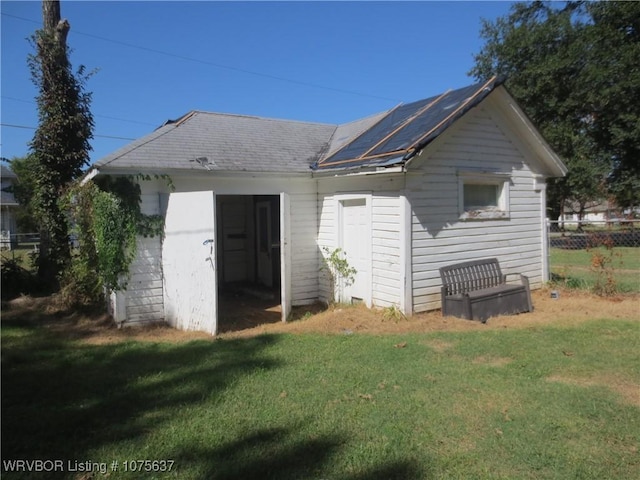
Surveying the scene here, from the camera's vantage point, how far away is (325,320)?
8336 mm

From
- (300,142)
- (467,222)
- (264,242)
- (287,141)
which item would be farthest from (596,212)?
(287,141)

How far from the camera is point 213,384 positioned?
5113 mm

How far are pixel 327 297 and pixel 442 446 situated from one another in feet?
20.3

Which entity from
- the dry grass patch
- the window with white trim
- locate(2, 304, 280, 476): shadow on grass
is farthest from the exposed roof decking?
the dry grass patch

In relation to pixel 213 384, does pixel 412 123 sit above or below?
above

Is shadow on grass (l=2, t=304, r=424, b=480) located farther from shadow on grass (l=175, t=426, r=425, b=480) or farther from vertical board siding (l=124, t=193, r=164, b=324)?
vertical board siding (l=124, t=193, r=164, b=324)

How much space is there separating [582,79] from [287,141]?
62.2ft

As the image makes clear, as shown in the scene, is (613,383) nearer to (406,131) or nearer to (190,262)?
(406,131)

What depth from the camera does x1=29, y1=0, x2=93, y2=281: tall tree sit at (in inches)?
432

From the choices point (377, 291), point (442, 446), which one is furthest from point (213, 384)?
point (377, 291)

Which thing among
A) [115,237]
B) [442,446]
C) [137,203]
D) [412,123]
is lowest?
[442,446]

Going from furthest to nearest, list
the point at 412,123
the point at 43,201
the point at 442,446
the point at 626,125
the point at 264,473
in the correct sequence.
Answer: the point at 626,125, the point at 43,201, the point at 412,123, the point at 442,446, the point at 264,473

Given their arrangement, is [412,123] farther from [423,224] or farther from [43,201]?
[43,201]

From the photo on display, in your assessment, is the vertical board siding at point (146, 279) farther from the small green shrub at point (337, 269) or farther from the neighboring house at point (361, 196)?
the small green shrub at point (337, 269)
